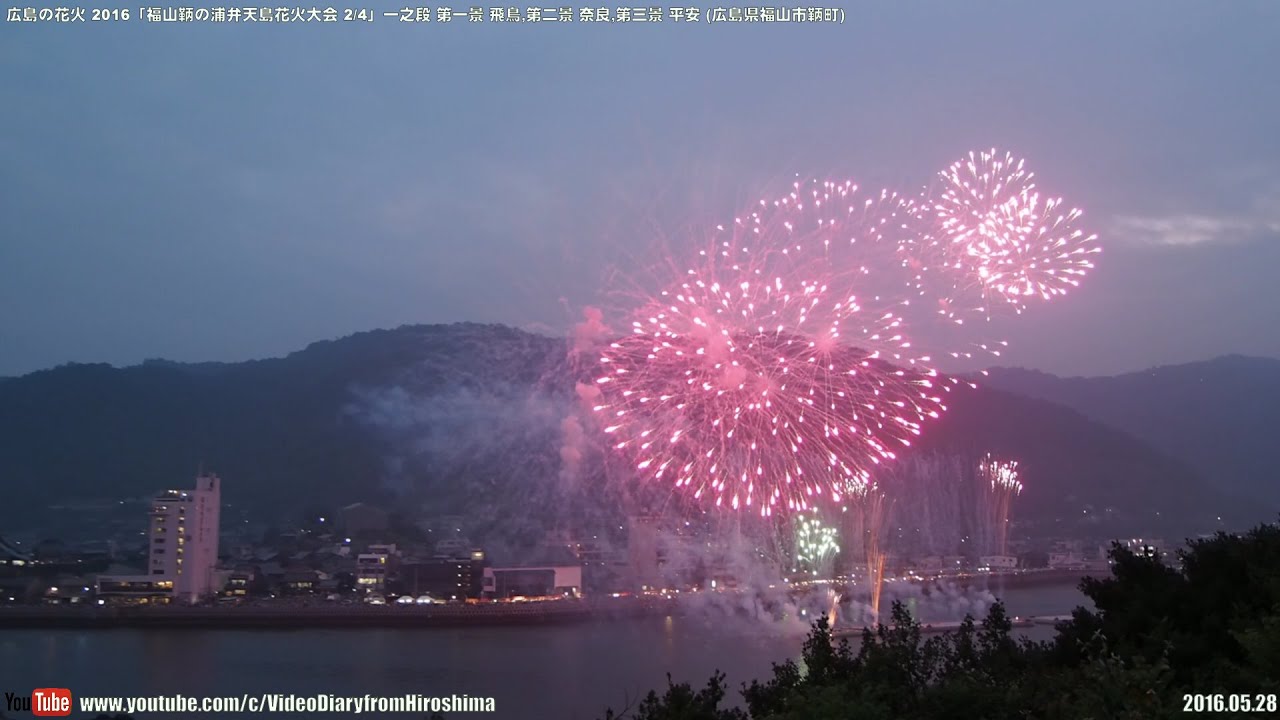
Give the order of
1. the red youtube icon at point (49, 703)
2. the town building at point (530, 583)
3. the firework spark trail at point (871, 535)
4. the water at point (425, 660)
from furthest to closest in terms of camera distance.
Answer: the town building at point (530, 583), the firework spark trail at point (871, 535), the water at point (425, 660), the red youtube icon at point (49, 703)

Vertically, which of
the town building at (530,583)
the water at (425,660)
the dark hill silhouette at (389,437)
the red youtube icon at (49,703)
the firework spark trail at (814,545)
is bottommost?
the water at (425,660)

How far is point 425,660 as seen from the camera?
59.6ft

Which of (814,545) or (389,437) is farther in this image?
(389,437)

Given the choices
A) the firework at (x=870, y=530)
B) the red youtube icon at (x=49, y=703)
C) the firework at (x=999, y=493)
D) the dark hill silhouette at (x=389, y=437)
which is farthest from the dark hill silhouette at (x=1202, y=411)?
the red youtube icon at (x=49, y=703)

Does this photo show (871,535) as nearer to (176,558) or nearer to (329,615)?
(329,615)

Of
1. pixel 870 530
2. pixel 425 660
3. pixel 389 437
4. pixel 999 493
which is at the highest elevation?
pixel 389 437

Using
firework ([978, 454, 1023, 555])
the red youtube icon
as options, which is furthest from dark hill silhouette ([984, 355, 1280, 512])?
the red youtube icon

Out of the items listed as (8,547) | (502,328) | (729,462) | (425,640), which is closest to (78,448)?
(8,547)

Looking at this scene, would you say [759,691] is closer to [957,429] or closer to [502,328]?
[502,328]

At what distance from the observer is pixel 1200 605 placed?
6020 mm

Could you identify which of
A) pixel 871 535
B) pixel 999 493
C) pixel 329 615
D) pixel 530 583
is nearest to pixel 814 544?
pixel 871 535

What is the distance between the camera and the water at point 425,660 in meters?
14.9

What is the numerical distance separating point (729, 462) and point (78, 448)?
36.6 metres

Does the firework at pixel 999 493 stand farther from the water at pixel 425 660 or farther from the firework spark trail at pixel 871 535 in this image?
the water at pixel 425 660
